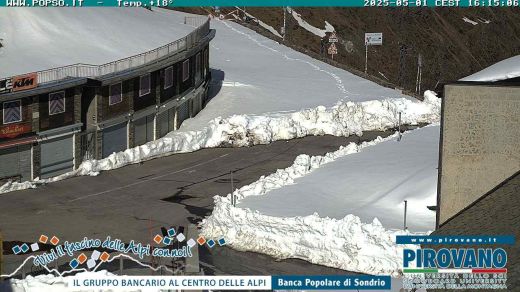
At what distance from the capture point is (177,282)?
26.6m

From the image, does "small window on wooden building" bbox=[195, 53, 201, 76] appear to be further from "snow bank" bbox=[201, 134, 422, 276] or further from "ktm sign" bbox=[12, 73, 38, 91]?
"snow bank" bbox=[201, 134, 422, 276]

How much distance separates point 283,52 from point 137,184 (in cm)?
3809

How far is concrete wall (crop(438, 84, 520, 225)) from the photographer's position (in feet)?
113

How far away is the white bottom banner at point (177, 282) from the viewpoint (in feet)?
87.2

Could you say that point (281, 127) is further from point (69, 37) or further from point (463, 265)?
point (463, 265)

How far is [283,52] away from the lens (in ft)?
276

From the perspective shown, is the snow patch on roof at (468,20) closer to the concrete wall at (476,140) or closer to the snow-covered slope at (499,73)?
the snow-covered slope at (499,73)

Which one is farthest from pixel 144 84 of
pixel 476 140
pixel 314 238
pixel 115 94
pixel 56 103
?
pixel 476 140

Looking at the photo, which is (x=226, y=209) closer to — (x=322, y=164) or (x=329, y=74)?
(x=322, y=164)

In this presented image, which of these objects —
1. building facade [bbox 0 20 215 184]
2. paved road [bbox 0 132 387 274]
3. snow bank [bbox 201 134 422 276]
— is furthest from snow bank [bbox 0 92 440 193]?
snow bank [bbox 201 134 422 276]

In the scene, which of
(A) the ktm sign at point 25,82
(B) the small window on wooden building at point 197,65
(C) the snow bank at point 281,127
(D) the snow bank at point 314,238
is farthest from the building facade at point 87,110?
(D) the snow bank at point 314,238

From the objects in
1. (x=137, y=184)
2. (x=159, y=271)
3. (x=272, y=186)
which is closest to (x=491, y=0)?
(x=272, y=186)

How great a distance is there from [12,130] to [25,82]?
2.17m

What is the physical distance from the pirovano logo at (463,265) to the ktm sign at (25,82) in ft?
71.7
